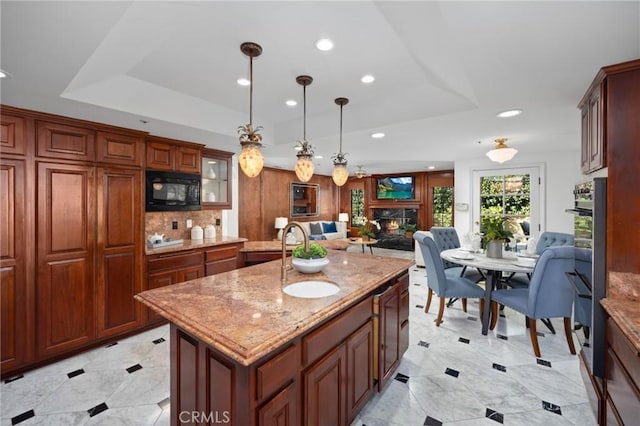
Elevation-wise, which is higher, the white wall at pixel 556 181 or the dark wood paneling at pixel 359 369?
the white wall at pixel 556 181

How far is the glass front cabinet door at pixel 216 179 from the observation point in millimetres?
4051

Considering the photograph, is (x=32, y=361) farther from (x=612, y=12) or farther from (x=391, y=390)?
(x=612, y=12)

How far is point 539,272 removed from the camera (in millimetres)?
2477

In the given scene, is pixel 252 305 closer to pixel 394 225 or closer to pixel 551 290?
pixel 551 290

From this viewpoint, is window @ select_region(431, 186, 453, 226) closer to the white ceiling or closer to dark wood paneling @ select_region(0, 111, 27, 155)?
the white ceiling

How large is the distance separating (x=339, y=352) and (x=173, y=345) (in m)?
0.89

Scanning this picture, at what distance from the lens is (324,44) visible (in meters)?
1.80

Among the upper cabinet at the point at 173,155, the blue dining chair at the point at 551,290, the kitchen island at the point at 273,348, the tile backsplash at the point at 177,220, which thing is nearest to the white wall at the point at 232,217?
the tile backsplash at the point at 177,220

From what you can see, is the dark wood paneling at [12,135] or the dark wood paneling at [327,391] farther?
the dark wood paneling at [12,135]

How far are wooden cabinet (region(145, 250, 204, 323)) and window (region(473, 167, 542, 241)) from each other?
183 inches

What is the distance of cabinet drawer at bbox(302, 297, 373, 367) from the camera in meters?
1.31

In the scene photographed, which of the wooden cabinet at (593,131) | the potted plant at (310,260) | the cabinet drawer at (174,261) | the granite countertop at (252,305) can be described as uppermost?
the wooden cabinet at (593,131)

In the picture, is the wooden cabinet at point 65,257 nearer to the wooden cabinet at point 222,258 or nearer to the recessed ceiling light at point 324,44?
the wooden cabinet at point 222,258

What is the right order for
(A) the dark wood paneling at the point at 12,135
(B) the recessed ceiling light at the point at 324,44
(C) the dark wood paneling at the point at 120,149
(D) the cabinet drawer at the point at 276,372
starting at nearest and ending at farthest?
(D) the cabinet drawer at the point at 276,372 < (B) the recessed ceiling light at the point at 324,44 < (A) the dark wood paneling at the point at 12,135 < (C) the dark wood paneling at the point at 120,149
